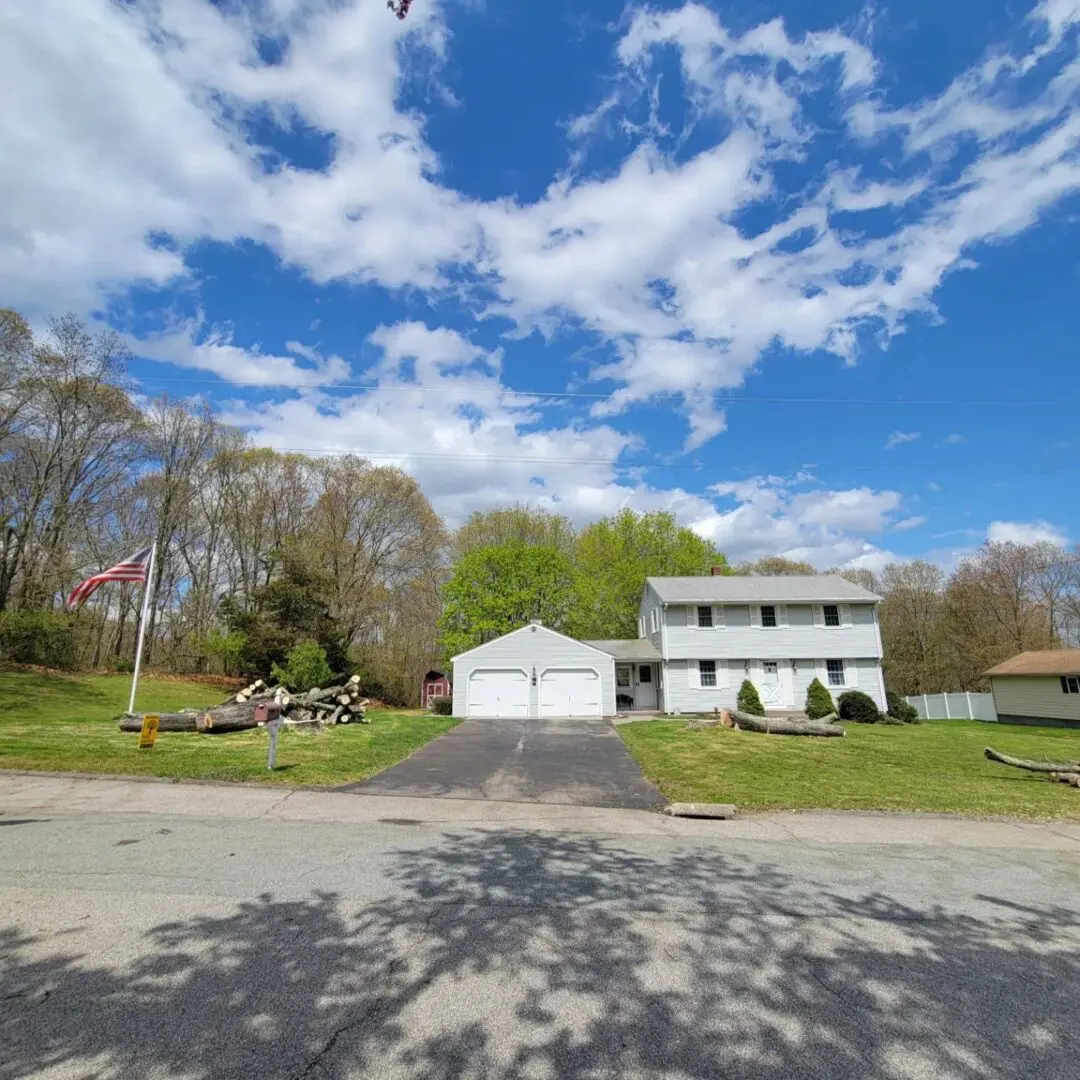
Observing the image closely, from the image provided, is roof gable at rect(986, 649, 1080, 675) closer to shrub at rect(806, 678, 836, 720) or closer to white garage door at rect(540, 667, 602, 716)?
Answer: shrub at rect(806, 678, 836, 720)

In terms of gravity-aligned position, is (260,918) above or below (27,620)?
below

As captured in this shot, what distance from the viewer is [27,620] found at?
63.6 ft

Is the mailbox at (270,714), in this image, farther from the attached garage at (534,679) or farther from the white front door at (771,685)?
the white front door at (771,685)

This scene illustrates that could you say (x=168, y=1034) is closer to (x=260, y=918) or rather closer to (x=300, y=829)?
(x=260, y=918)

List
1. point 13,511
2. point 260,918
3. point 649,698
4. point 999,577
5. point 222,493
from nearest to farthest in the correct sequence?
point 260,918
point 13,511
point 649,698
point 222,493
point 999,577

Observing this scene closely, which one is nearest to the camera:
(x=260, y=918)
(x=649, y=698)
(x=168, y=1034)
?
(x=168, y=1034)

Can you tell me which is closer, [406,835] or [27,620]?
[406,835]

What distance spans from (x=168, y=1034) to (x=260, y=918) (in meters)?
1.29

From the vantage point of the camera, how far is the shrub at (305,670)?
25734mm

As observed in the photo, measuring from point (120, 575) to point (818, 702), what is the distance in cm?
2296

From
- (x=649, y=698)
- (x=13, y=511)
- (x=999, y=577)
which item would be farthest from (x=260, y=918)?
(x=999, y=577)

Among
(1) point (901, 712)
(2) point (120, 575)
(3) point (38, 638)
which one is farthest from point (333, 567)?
(1) point (901, 712)

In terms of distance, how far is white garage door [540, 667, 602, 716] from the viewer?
25516 millimetres

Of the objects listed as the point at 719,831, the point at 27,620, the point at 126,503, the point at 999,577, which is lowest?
the point at 719,831
